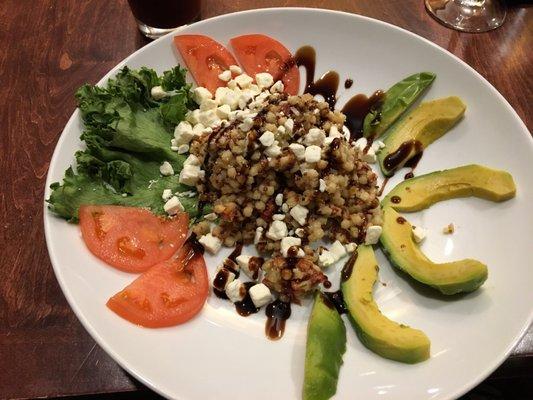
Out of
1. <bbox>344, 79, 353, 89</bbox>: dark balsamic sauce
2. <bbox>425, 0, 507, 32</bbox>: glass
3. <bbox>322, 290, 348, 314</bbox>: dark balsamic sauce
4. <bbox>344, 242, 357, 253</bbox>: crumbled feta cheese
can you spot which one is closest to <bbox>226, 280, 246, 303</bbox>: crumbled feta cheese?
<bbox>322, 290, 348, 314</bbox>: dark balsamic sauce

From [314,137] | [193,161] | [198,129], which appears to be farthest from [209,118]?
[314,137]

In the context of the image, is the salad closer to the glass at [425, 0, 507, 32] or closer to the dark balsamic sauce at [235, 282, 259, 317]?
the dark balsamic sauce at [235, 282, 259, 317]

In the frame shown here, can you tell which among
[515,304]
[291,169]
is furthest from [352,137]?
[515,304]

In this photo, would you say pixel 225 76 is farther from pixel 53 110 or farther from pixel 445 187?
pixel 445 187

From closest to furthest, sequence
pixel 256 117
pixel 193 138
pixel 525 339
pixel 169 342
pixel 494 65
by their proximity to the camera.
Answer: pixel 169 342 < pixel 525 339 < pixel 256 117 < pixel 193 138 < pixel 494 65

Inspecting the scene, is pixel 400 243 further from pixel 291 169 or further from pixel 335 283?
pixel 291 169
